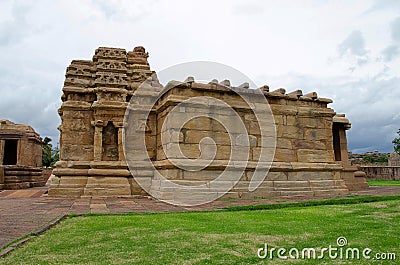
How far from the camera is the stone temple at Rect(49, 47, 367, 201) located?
878cm

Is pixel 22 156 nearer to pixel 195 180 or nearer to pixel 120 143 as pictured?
pixel 120 143

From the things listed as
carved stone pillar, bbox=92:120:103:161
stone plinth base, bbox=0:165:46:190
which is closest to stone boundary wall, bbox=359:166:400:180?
carved stone pillar, bbox=92:120:103:161

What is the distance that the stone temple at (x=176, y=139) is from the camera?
878cm

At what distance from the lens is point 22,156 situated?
17281mm

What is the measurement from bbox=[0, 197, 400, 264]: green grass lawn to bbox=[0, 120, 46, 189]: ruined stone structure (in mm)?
11550

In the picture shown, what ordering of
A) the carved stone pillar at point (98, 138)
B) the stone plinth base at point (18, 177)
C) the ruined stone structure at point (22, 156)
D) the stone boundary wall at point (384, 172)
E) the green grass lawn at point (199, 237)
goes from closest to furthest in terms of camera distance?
1. the green grass lawn at point (199, 237)
2. the carved stone pillar at point (98, 138)
3. the stone plinth base at point (18, 177)
4. the ruined stone structure at point (22, 156)
5. the stone boundary wall at point (384, 172)

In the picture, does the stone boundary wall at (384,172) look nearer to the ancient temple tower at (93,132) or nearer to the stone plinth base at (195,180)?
the stone plinth base at (195,180)

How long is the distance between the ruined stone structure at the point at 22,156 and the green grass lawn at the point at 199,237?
11550mm

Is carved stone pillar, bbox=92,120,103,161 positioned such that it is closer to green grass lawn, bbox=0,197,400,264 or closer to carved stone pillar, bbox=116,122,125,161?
carved stone pillar, bbox=116,122,125,161

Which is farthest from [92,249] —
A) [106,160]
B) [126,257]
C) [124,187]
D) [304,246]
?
[106,160]

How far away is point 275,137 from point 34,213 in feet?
20.5

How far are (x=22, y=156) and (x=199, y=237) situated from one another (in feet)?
52.9

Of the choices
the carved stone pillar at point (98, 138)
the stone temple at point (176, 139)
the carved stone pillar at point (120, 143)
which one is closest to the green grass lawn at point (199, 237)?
the stone temple at point (176, 139)

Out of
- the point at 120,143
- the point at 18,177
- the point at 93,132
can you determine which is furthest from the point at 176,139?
the point at 18,177
